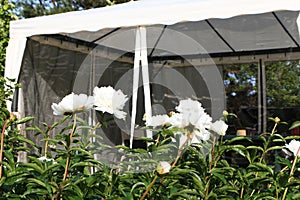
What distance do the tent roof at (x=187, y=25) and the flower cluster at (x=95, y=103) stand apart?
2.78 meters

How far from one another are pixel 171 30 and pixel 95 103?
5.70 metres

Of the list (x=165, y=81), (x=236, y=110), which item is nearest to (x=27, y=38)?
(x=165, y=81)

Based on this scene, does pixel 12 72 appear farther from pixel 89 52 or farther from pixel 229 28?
pixel 229 28

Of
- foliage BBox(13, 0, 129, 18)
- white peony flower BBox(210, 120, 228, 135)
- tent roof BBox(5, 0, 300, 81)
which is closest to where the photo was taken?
white peony flower BBox(210, 120, 228, 135)

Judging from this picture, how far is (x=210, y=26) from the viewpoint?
6551 millimetres

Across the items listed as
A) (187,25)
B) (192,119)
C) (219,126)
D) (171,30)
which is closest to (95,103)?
(192,119)

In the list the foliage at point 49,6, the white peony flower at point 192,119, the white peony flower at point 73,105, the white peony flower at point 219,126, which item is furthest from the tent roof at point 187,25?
the white peony flower at point 73,105

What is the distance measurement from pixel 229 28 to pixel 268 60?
5.06 feet

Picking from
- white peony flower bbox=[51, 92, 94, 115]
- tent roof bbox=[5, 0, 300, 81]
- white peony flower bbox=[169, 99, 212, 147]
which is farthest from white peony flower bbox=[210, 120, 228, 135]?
tent roof bbox=[5, 0, 300, 81]

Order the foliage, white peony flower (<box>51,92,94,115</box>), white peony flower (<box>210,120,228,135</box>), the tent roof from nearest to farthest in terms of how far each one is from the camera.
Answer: white peony flower (<box>51,92,94,115</box>) → white peony flower (<box>210,120,228,135</box>) → the tent roof → the foliage

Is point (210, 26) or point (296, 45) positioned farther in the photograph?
point (296, 45)

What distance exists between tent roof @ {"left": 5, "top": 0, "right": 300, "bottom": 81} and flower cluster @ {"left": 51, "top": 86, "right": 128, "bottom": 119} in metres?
2.78

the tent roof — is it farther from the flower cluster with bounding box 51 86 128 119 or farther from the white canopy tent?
the flower cluster with bounding box 51 86 128 119

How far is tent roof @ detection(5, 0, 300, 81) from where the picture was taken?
4016mm
